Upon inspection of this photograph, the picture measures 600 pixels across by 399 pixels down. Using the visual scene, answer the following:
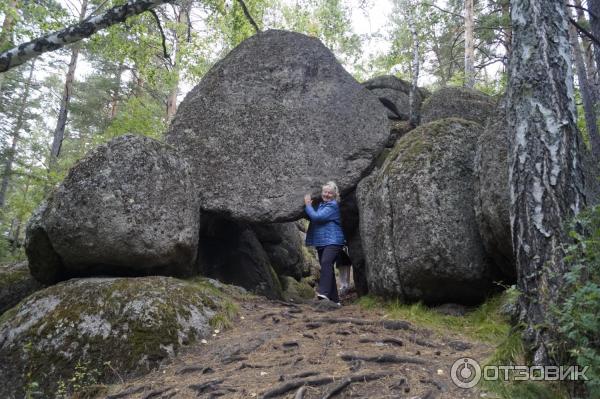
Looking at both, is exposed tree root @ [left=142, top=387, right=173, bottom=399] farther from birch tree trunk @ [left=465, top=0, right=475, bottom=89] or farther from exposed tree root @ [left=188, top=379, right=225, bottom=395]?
birch tree trunk @ [left=465, top=0, right=475, bottom=89]

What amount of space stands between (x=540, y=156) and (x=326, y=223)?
17.1ft

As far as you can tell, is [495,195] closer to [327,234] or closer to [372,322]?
[372,322]

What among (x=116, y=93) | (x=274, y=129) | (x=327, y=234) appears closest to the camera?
(x=327, y=234)

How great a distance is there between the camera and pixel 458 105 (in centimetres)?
1056

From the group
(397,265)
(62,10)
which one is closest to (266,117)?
(397,265)

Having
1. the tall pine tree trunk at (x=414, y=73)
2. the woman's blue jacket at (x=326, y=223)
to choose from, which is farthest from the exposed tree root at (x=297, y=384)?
the tall pine tree trunk at (x=414, y=73)

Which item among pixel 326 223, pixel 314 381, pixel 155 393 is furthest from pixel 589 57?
pixel 155 393

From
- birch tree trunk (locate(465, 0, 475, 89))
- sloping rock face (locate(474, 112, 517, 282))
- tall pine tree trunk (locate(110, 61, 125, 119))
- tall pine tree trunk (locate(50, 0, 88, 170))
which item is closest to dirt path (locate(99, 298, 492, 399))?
sloping rock face (locate(474, 112, 517, 282))

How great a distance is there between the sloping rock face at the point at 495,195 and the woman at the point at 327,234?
2.85 m

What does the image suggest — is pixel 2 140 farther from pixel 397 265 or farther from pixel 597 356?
pixel 597 356

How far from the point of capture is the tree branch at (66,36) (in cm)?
722

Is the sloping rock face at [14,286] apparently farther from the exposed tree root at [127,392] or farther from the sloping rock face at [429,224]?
the sloping rock face at [429,224]

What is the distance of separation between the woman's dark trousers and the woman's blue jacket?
0.13 m

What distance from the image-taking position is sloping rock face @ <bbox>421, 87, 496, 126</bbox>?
34.2ft
